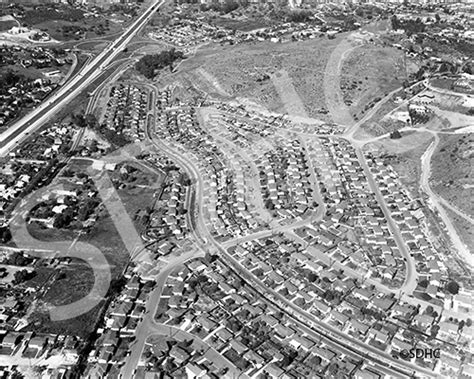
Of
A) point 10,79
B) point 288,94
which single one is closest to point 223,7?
point 288,94

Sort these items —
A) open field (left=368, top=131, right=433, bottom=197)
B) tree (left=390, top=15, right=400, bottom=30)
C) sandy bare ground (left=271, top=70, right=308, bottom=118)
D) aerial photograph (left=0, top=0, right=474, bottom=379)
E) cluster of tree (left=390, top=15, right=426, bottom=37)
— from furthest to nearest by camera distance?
tree (left=390, top=15, right=400, bottom=30)
cluster of tree (left=390, top=15, right=426, bottom=37)
sandy bare ground (left=271, top=70, right=308, bottom=118)
open field (left=368, top=131, right=433, bottom=197)
aerial photograph (left=0, top=0, right=474, bottom=379)

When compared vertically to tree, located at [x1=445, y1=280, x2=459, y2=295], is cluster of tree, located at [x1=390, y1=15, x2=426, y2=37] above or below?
above

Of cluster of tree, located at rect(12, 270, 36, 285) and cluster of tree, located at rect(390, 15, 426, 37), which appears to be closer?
cluster of tree, located at rect(12, 270, 36, 285)

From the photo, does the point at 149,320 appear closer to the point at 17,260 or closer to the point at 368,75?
the point at 17,260

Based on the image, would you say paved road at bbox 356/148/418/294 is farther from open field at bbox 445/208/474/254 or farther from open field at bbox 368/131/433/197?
open field at bbox 445/208/474/254

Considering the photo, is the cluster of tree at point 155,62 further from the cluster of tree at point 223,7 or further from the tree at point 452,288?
the tree at point 452,288

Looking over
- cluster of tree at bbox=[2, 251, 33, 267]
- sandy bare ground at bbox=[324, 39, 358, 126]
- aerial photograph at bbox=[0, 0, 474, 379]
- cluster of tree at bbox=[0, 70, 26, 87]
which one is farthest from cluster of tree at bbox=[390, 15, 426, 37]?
cluster of tree at bbox=[2, 251, 33, 267]
